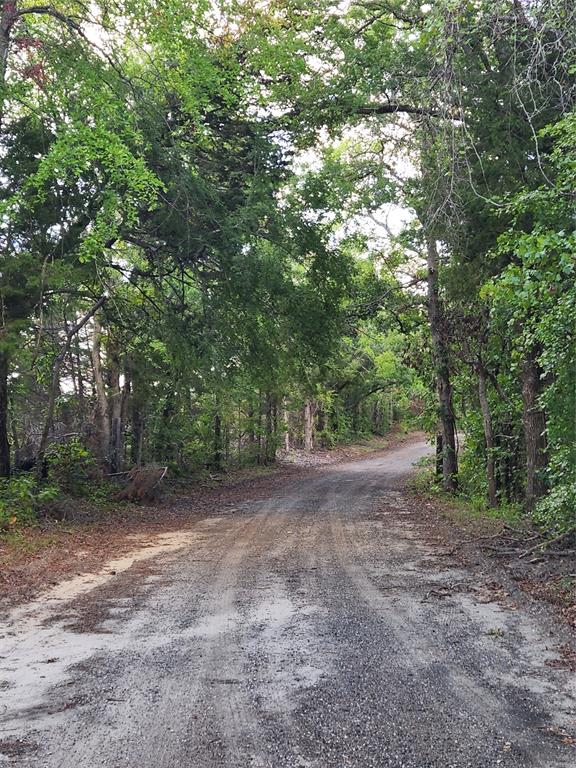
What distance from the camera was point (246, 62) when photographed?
11.9 m

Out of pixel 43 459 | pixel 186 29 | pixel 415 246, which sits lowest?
pixel 43 459

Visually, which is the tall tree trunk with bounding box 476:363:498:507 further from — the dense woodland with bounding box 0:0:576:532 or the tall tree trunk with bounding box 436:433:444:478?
the tall tree trunk with bounding box 436:433:444:478

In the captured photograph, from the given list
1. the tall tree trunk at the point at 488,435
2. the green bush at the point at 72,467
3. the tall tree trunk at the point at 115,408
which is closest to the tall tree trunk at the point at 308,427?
the tall tree trunk at the point at 115,408

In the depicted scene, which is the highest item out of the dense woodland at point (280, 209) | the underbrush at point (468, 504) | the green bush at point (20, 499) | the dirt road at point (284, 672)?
the dense woodland at point (280, 209)

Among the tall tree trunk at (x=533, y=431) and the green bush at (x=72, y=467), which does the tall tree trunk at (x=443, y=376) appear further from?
the green bush at (x=72, y=467)

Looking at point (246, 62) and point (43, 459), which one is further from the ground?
point (246, 62)

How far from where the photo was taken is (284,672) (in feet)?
13.6

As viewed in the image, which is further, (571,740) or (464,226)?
(464,226)

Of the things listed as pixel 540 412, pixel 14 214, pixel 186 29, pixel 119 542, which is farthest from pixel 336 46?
pixel 119 542

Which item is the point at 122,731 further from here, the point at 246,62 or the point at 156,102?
the point at 246,62

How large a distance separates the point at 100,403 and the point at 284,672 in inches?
513

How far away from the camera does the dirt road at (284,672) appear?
314 cm

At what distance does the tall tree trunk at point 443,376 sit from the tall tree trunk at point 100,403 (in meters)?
9.03

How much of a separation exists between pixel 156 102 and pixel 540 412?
913 centimetres
